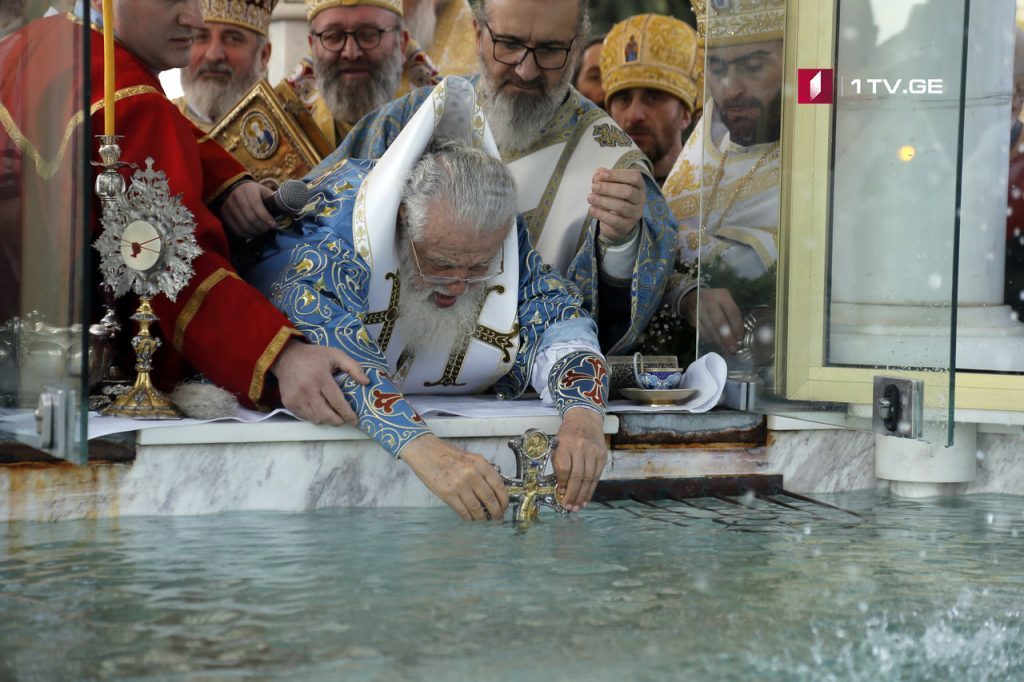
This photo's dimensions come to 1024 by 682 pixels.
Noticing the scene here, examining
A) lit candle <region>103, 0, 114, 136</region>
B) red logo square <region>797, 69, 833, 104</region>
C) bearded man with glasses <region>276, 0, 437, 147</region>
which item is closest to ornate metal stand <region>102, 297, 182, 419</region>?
lit candle <region>103, 0, 114, 136</region>

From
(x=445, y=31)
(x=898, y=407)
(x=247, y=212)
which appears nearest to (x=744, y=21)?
(x=898, y=407)

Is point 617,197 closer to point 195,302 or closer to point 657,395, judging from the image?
point 657,395

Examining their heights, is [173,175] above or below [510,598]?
above

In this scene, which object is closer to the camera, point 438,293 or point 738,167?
point 438,293

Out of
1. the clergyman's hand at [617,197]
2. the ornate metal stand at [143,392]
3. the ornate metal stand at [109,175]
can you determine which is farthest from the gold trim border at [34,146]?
the clergyman's hand at [617,197]

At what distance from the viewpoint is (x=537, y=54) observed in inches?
245

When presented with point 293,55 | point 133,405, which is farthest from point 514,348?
point 293,55

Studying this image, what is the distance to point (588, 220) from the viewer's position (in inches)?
234

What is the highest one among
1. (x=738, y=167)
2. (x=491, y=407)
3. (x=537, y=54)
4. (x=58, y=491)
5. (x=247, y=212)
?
(x=537, y=54)

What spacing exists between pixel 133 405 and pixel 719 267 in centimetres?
226

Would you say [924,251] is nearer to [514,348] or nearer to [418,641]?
[514,348]

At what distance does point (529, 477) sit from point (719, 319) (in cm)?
157

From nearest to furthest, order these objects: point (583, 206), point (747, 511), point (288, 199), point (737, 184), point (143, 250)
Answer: point (143, 250) → point (747, 511) → point (288, 199) → point (737, 184) → point (583, 206)

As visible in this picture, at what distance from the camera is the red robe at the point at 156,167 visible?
159 inches
